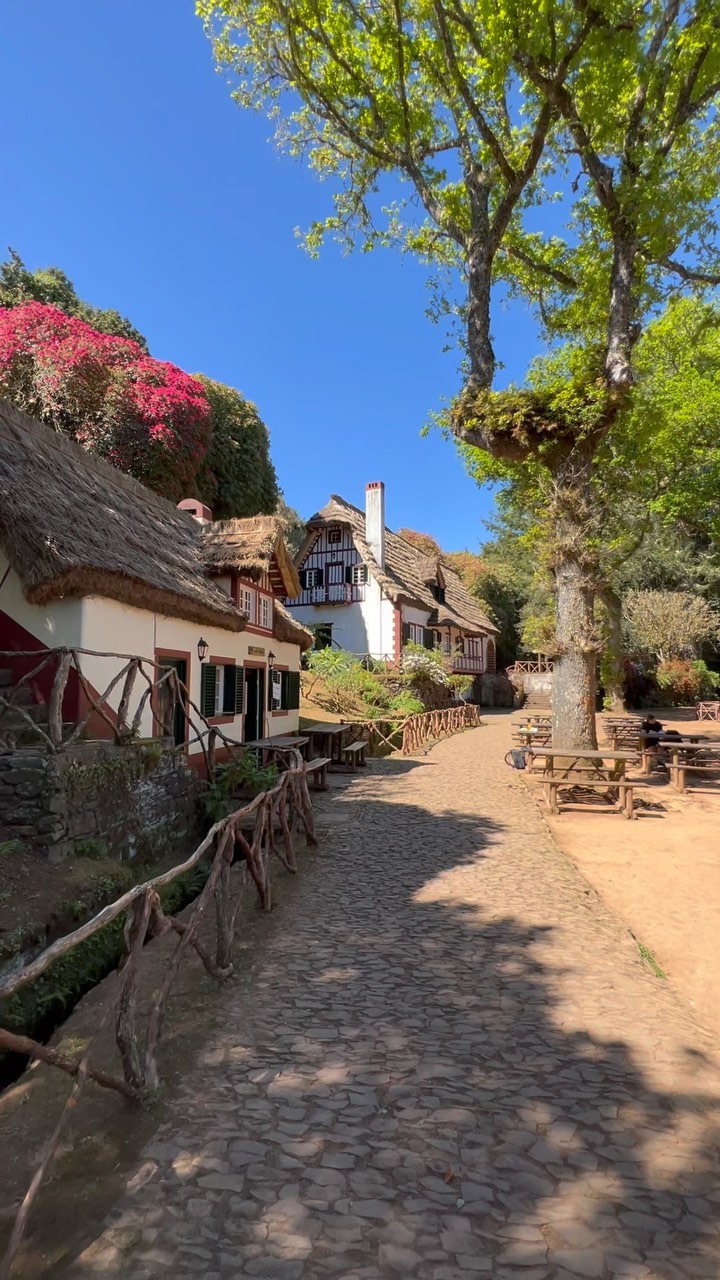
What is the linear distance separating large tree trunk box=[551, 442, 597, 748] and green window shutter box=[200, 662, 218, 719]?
7.04 meters

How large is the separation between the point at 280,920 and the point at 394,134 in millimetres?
14826

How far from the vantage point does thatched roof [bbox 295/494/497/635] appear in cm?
2739

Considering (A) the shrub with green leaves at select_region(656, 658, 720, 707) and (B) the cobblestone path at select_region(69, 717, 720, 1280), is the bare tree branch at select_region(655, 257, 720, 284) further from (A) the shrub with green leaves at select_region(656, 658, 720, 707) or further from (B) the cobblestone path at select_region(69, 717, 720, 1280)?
(A) the shrub with green leaves at select_region(656, 658, 720, 707)

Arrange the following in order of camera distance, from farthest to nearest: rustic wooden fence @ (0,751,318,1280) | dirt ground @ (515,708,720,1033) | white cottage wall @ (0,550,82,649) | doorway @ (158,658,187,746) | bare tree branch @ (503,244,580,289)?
bare tree branch @ (503,244,580,289), doorway @ (158,658,187,746), white cottage wall @ (0,550,82,649), dirt ground @ (515,708,720,1033), rustic wooden fence @ (0,751,318,1280)

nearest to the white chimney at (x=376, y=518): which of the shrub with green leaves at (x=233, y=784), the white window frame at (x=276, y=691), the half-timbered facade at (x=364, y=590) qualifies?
the half-timbered facade at (x=364, y=590)

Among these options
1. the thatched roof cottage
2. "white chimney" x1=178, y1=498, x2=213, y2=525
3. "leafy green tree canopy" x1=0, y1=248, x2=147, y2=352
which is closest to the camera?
the thatched roof cottage

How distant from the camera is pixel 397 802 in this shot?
38.6ft

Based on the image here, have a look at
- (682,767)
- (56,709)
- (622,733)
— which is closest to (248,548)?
(56,709)

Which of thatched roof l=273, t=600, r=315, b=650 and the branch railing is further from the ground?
thatched roof l=273, t=600, r=315, b=650

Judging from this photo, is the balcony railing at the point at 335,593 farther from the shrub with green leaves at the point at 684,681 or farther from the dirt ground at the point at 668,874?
the dirt ground at the point at 668,874

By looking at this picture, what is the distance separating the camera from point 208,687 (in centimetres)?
1281

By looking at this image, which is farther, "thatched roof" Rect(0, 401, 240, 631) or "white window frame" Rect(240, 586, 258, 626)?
"white window frame" Rect(240, 586, 258, 626)

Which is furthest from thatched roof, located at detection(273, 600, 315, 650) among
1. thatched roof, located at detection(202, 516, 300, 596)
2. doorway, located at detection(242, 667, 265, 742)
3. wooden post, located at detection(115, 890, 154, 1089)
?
wooden post, located at detection(115, 890, 154, 1089)

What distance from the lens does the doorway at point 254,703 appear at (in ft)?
49.4
